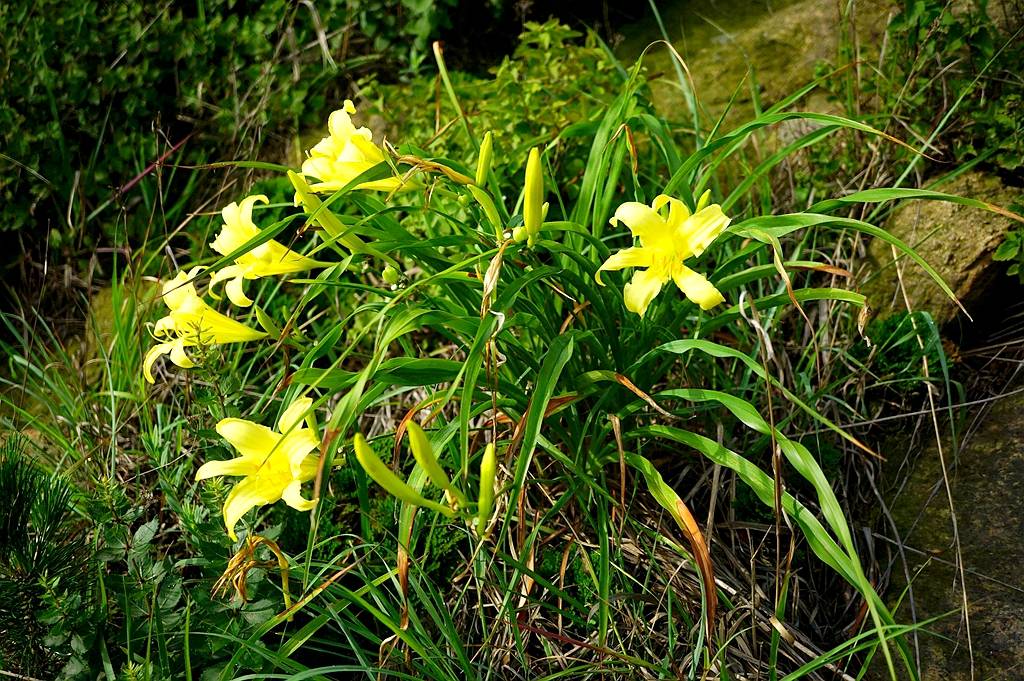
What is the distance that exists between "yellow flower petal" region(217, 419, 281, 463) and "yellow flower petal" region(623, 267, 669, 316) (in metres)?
0.63

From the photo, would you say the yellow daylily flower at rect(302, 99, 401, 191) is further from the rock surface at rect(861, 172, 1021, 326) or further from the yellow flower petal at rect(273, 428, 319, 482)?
the rock surface at rect(861, 172, 1021, 326)

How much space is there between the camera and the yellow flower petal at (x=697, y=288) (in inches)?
54.4

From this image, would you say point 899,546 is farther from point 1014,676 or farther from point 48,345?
point 48,345

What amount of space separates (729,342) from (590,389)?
0.61 m

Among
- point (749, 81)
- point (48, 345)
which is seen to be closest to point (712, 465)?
point (749, 81)

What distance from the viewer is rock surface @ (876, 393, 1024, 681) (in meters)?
1.60

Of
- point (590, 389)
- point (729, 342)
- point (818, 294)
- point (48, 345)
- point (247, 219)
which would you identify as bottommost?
point (48, 345)

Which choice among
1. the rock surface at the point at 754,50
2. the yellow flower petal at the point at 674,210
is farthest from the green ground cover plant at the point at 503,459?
the rock surface at the point at 754,50

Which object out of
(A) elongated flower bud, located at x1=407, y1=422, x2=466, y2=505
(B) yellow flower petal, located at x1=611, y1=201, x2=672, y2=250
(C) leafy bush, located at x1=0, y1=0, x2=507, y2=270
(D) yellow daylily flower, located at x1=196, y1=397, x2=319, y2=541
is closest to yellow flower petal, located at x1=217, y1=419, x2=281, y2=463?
(D) yellow daylily flower, located at x1=196, y1=397, x2=319, y2=541

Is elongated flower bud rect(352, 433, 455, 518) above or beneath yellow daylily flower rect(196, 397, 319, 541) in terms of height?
above

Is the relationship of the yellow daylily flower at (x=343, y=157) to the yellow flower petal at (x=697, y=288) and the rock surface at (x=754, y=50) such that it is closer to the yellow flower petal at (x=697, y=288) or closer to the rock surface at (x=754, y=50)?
the yellow flower petal at (x=697, y=288)

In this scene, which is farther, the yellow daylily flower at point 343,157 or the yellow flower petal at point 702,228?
the yellow daylily flower at point 343,157

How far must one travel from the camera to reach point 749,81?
2.71m

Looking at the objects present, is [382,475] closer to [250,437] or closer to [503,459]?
[250,437]
